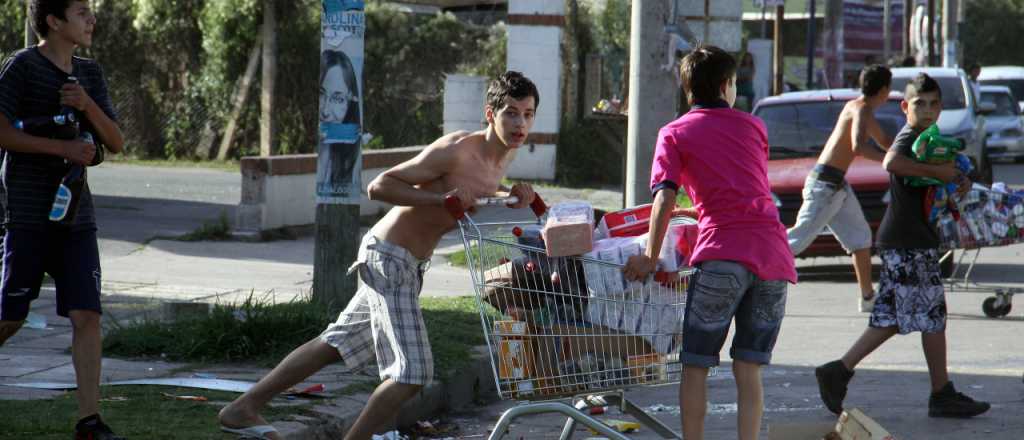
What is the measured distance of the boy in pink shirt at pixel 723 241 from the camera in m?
5.31

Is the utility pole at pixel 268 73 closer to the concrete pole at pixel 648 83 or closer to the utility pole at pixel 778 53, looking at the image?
the utility pole at pixel 778 53

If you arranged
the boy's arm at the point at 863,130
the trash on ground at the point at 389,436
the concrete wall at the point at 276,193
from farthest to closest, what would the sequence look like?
the concrete wall at the point at 276,193
the boy's arm at the point at 863,130
the trash on ground at the point at 389,436

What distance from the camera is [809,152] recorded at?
13578 millimetres

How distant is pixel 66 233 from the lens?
5383mm

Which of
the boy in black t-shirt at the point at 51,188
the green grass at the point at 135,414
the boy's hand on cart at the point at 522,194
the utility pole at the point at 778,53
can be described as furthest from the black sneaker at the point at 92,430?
the utility pole at the point at 778,53

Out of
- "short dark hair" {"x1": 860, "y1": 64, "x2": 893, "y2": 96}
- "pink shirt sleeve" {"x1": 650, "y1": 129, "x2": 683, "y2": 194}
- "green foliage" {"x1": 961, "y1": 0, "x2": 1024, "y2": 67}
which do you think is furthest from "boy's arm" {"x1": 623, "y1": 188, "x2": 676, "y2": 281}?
"green foliage" {"x1": 961, "y1": 0, "x2": 1024, "y2": 67}

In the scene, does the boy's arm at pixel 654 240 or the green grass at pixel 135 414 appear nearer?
the boy's arm at pixel 654 240

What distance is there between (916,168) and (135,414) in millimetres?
4133

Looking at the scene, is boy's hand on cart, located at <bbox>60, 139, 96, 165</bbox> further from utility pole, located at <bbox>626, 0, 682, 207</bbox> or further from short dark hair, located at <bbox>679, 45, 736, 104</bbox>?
utility pole, located at <bbox>626, 0, 682, 207</bbox>

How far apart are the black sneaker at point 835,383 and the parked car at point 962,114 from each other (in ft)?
48.1

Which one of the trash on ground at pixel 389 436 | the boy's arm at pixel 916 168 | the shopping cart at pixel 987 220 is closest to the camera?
the trash on ground at pixel 389 436

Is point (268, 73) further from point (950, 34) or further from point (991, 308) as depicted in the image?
point (950, 34)

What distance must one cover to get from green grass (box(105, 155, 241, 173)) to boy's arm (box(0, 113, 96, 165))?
59.6 feet

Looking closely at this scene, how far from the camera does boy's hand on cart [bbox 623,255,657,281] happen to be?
16.6 feet
